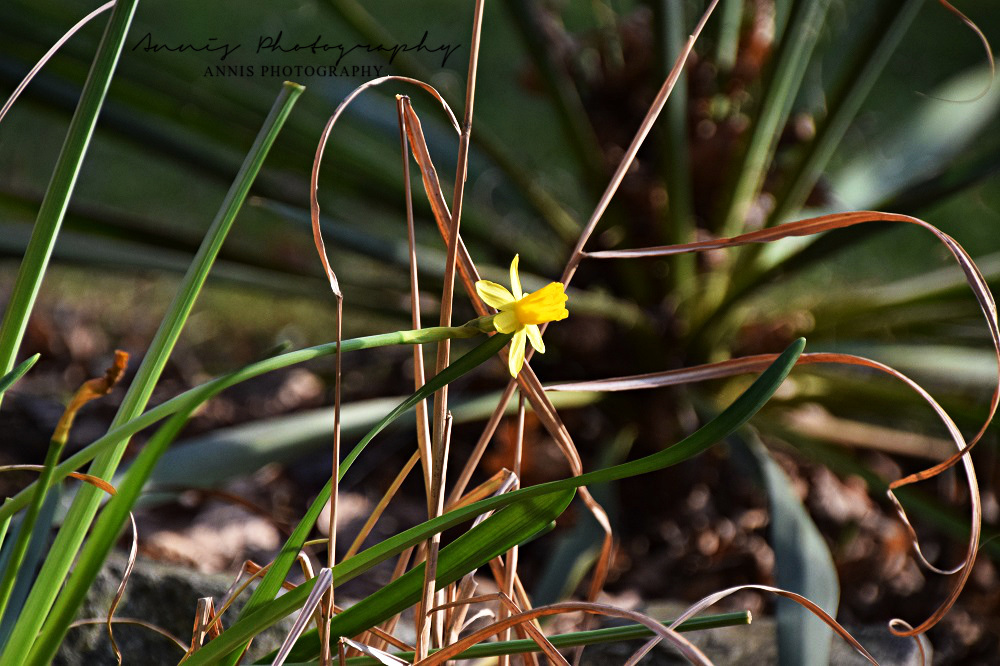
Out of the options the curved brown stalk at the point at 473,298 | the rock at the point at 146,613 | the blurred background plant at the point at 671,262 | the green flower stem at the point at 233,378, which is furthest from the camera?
the blurred background plant at the point at 671,262

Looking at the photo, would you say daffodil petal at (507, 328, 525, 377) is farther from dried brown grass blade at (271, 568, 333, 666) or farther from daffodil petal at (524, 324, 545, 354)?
dried brown grass blade at (271, 568, 333, 666)

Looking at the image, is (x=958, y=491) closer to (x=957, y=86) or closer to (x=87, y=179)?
(x=957, y=86)

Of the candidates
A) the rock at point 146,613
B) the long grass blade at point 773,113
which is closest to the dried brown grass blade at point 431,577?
the rock at point 146,613

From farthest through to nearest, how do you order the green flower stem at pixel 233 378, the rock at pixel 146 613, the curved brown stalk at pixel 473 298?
the rock at pixel 146 613 < the curved brown stalk at pixel 473 298 < the green flower stem at pixel 233 378

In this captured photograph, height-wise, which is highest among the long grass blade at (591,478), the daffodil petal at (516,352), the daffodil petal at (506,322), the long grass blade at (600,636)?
the daffodil petal at (506,322)

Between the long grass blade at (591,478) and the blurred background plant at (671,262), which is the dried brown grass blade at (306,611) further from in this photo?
the blurred background plant at (671,262)

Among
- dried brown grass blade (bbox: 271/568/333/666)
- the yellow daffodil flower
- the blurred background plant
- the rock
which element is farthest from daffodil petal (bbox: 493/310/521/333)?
the blurred background plant
